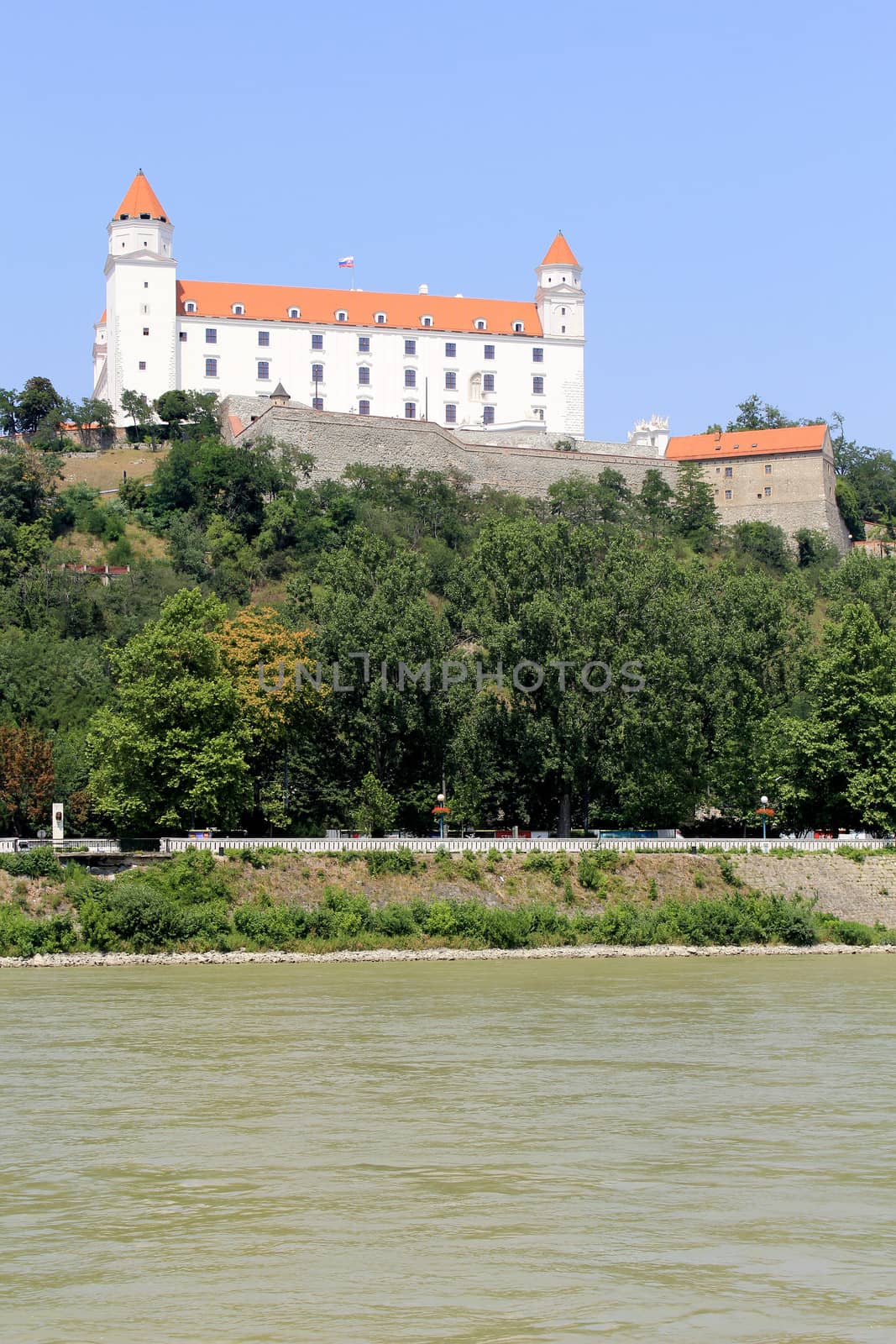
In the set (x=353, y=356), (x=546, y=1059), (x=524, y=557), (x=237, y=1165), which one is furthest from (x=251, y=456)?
(x=237, y=1165)

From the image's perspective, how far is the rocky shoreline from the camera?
110ft

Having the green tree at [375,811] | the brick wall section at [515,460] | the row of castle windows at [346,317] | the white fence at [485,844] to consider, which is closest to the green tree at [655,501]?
the brick wall section at [515,460]

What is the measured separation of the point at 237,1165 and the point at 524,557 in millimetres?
29190

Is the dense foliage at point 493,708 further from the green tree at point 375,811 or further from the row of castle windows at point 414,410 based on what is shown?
the row of castle windows at point 414,410

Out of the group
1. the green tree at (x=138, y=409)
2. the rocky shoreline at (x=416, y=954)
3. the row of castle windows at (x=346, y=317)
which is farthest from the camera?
the row of castle windows at (x=346, y=317)

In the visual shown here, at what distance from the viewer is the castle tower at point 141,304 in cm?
8612

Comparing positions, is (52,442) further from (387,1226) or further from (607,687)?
(387,1226)

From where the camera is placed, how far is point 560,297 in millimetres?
95250

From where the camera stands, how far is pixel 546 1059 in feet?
74.3

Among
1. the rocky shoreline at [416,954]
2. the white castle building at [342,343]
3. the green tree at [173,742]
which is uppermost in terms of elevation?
the white castle building at [342,343]

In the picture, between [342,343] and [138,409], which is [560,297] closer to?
[342,343]

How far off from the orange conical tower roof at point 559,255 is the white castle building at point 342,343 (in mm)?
94

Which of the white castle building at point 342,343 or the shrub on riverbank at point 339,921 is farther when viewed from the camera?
the white castle building at point 342,343

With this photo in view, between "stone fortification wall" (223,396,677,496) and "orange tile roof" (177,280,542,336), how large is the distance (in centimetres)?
651
